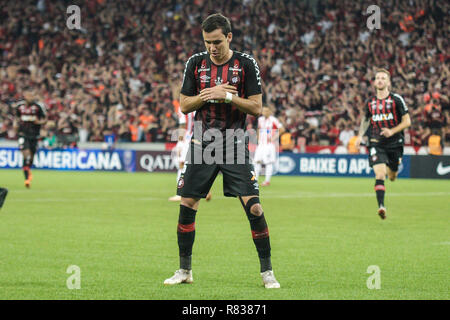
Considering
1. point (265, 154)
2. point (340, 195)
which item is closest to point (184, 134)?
point (340, 195)

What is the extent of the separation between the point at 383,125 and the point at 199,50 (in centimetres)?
Answer: 2204

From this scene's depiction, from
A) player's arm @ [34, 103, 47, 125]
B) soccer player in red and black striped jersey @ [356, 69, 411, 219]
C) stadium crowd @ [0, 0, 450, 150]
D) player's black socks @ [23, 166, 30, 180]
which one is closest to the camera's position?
soccer player in red and black striped jersey @ [356, 69, 411, 219]

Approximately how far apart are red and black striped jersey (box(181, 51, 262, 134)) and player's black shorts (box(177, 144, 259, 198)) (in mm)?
339

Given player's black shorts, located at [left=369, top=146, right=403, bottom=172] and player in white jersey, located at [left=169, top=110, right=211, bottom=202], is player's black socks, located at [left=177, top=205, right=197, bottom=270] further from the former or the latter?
player in white jersey, located at [left=169, top=110, right=211, bottom=202]

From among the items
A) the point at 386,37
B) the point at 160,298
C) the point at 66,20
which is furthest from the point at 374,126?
the point at 66,20

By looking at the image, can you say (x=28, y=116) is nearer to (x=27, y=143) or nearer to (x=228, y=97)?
(x=27, y=143)

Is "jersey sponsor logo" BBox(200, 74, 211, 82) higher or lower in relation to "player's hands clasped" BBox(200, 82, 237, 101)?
higher

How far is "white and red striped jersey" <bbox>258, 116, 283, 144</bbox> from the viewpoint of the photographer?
919 inches

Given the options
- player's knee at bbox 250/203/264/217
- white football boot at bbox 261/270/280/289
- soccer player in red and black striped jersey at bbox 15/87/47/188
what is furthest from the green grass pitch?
soccer player in red and black striped jersey at bbox 15/87/47/188

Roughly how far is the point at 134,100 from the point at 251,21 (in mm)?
6669

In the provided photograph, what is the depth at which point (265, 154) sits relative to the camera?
78.4 feet

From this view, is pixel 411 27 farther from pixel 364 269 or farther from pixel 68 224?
pixel 364 269

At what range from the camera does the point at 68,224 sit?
39.2ft

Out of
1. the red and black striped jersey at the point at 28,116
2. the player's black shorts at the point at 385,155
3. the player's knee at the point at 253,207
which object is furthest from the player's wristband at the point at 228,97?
the red and black striped jersey at the point at 28,116
